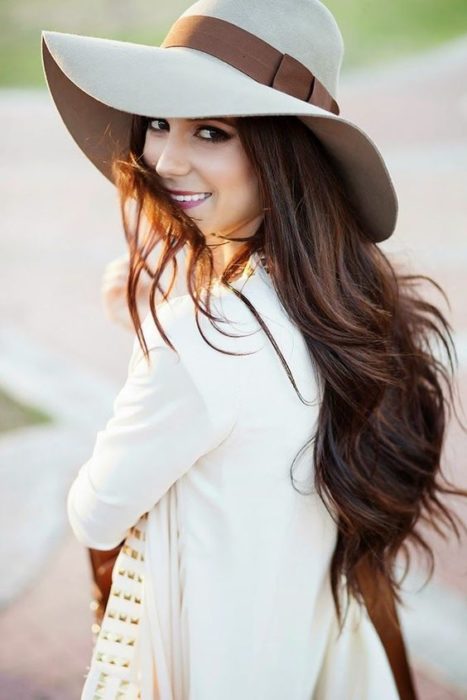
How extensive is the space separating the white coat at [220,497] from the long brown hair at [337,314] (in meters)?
0.04

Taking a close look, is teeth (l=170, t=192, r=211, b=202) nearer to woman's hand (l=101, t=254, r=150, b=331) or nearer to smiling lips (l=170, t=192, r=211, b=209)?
smiling lips (l=170, t=192, r=211, b=209)

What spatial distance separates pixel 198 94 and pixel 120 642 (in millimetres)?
1000

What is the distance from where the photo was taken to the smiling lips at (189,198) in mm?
1539

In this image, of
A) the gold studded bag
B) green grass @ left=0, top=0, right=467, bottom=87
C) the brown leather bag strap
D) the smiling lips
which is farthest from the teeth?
green grass @ left=0, top=0, right=467, bottom=87

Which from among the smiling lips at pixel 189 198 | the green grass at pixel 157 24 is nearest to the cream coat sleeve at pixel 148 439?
the smiling lips at pixel 189 198

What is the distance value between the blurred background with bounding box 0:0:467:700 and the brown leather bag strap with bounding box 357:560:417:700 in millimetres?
447

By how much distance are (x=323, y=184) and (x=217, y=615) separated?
2.70ft

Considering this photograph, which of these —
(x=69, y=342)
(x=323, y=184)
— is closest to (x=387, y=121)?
(x=69, y=342)

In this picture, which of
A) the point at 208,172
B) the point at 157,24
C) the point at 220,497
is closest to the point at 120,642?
the point at 220,497

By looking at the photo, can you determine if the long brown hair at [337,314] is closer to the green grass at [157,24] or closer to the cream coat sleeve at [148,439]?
the cream coat sleeve at [148,439]

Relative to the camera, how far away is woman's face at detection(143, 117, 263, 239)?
1480 mm

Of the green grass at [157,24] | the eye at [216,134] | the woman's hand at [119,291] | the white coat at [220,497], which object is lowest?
the white coat at [220,497]

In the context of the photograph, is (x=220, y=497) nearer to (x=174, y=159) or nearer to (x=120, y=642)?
(x=120, y=642)

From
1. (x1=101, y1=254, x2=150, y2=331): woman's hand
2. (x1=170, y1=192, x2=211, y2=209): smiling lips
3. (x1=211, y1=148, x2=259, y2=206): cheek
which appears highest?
(x1=211, y1=148, x2=259, y2=206): cheek
